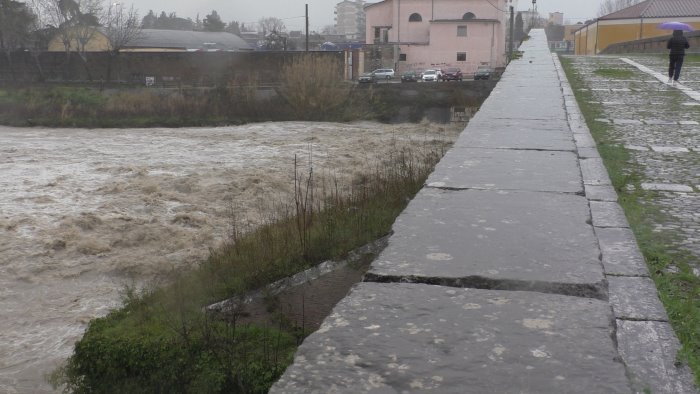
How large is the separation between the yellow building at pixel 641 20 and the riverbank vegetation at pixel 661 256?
4005 cm

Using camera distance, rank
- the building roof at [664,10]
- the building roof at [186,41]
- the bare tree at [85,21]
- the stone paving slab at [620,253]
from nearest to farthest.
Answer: the stone paving slab at [620,253], the building roof at [664,10], the bare tree at [85,21], the building roof at [186,41]

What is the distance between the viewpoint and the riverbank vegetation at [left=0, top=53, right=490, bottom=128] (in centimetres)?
3167

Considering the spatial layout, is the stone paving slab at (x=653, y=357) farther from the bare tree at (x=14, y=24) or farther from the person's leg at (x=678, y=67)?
the bare tree at (x=14, y=24)

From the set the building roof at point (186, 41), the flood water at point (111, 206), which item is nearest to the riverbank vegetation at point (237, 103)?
the flood water at point (111, 206)

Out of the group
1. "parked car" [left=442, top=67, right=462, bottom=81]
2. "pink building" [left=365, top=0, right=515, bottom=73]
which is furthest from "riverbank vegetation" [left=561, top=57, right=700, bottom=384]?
"pink building" [left=365, top=0, right=515, bottom=73]

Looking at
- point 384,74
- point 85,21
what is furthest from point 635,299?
point 85,21

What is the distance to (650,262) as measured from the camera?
312cm

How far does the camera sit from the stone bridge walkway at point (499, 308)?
161cm

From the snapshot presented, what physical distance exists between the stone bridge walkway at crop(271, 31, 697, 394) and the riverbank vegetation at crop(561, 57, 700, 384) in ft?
0.35

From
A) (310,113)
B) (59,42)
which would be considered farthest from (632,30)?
(59,42)

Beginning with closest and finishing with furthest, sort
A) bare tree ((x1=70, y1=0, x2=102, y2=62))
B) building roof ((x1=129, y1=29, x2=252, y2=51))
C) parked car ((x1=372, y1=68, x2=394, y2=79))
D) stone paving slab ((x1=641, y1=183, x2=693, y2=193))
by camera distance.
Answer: stone paving slab ((x1=641, y1=183, x2=693, y2=193))
parked car ((x1=372, y1=68, x2=394, y2=79))
bare tree ((x1=70, y1=0, x2=102, y2=62))
building roof ((x1=129, y1=29, x2=252, y2=51))

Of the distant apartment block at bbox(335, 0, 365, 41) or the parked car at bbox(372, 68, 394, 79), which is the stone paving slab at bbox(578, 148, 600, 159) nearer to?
the parked car at bbox(372, 68, 394, 79)

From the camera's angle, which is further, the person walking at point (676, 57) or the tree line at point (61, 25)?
the tree line at point (61, 25)

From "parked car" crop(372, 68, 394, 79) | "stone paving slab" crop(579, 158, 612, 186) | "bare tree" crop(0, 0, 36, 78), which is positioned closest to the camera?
"stone paving slab" crop(579, 158, 612, 186)
